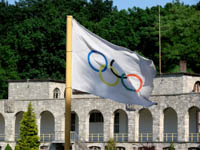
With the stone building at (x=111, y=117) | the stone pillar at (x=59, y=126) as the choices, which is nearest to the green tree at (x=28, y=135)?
the stone building at (x=111, y=117)

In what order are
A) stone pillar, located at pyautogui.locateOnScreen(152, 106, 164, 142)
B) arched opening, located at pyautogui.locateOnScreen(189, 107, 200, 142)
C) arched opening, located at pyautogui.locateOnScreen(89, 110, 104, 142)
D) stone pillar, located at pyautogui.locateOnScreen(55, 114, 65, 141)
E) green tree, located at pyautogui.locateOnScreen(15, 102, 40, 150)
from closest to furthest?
1. green tree, located at pyautogui.locateOnScreen(15, 102, 40, 150)
2. stone pillar, located at pyautogui.locateOnScreen(152, 106, 164, 142)
3. arched opening, located at pyautogui.locateOnScreen(189, 107, 200, 142)
4. stone pillar, located at pyautogui.locateOnScreen(55, 114, 65, 141)
5. arched opening, located at pyautogui.locateOnScreen(89, 110, 104, 142)

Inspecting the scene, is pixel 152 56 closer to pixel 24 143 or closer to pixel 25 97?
pixel 25 97

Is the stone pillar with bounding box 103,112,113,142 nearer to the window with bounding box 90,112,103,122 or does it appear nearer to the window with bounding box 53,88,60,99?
the window with bounding box 90,112,103,122

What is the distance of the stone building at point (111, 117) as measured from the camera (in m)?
55.0

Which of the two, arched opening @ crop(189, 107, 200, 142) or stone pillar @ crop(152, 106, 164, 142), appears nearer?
stone pillar @ crop(152, 106, 164, 142)

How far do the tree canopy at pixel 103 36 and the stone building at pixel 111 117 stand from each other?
16.6 meters

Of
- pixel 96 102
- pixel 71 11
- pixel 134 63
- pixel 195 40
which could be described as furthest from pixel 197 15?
pixel 134 63

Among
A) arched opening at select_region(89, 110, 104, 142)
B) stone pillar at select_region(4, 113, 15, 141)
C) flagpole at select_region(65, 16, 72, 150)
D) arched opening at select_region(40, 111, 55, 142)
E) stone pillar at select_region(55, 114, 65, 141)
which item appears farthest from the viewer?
arched opening at select_region(40, 111, 55, 142)

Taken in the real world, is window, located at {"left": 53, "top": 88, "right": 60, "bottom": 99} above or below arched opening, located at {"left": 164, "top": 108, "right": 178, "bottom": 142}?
above

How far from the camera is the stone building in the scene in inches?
2164

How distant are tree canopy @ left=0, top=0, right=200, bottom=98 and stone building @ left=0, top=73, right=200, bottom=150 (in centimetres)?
1659

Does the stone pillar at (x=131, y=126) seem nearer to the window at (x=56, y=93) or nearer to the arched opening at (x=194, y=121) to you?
the arched opening at (x=194, y=121)

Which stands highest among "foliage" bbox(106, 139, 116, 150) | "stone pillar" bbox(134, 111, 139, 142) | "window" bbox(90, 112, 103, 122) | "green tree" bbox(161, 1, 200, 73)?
"green tree" bbox(161, 1, 200, 73)

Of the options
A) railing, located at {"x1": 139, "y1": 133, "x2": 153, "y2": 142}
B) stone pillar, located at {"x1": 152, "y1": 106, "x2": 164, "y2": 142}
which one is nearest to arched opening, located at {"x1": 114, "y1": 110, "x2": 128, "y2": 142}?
railing, located at {"x1": 139, "y1": 133, "x2": 153, "y2": 142}
